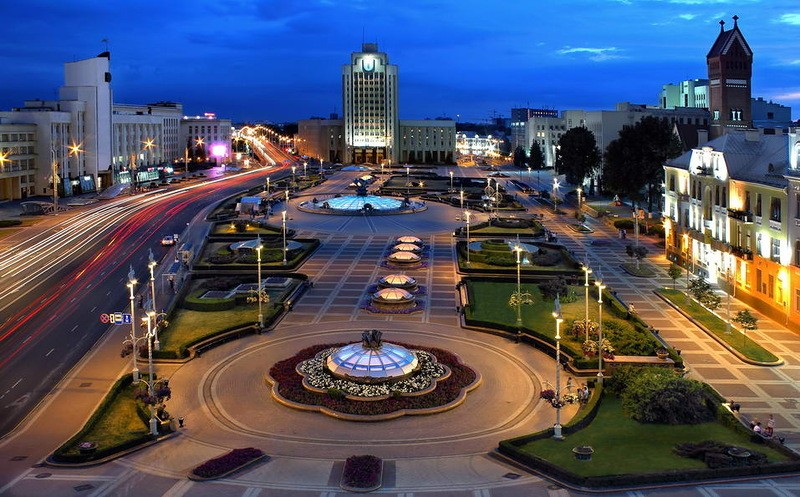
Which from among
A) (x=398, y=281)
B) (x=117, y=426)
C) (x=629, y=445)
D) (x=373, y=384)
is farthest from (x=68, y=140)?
(x=629, y=445)

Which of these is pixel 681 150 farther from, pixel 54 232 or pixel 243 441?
pixel 243 441

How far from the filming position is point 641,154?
4911 inches

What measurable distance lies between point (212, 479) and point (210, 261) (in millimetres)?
56865

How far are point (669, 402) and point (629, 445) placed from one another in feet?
14.0

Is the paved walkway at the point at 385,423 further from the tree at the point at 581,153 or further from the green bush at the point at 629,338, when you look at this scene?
the tree at the point at 581,153

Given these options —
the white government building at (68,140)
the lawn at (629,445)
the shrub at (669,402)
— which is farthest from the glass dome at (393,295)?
the white government building at (68,140)

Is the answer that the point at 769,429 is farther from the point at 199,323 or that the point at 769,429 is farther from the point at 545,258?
the point at 545,258

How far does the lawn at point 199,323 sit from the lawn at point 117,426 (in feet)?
27.7

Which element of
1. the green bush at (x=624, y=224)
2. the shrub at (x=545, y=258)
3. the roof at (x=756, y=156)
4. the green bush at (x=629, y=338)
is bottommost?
the green bush at (x=629, y=338)

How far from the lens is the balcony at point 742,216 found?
7238cm

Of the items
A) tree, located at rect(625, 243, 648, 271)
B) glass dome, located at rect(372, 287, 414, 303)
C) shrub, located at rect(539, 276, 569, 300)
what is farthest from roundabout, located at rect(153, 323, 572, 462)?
tree, located at rect(625, 243, 648, 271)

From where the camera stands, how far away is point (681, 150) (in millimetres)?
129250

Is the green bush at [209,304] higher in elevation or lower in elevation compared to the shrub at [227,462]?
higher

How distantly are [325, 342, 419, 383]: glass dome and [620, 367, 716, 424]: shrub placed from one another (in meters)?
13.6
